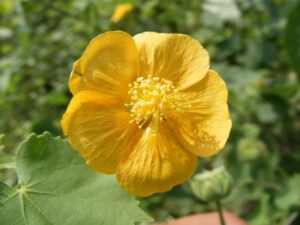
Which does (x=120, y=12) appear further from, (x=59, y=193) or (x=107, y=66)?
(x=59, y=193)

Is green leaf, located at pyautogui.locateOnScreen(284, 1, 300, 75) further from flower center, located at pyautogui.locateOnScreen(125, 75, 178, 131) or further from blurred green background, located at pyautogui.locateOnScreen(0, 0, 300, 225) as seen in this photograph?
flower center, located at pyautogui.locateOnScreen(125, 75, 178, 131)

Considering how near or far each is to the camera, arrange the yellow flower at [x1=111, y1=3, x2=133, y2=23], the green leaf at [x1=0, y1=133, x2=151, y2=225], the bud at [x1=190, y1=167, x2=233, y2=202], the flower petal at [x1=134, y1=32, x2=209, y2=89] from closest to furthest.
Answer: the green leaf at [x1=0, y1=133, x2=151, y2=225] < the flower petal at [x1=134, y1=32, x2=209, y2=89] < the bud at [x1=190, y1=167, x2=233, y2=202] < the yellow flower at [x1=111, y1=3, x2=133, y2=23]

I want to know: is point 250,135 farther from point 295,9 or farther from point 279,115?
point 295,9

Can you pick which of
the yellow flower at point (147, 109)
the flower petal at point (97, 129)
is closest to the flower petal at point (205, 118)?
the yellow flower at point (147, 109)

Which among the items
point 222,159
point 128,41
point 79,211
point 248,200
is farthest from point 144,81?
point 248,200

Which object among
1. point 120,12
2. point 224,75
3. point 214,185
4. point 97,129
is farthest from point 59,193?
point 120,12

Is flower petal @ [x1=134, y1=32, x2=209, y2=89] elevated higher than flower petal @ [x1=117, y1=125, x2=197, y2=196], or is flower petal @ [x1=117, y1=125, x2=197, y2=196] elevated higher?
flower petal @ [x1=134, y1=32, x2=209, y2=89]

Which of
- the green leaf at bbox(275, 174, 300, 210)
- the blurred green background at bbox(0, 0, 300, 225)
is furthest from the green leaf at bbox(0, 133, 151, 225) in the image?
the green leaf at bbox(275, 174, 300, 210)

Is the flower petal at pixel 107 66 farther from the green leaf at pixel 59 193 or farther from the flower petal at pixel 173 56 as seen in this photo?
the green leaf at pixel 59 193

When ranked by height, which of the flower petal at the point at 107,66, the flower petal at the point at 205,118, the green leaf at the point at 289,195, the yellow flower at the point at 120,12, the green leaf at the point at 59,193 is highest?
the flower petal at the point at 107,66
